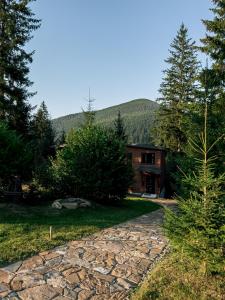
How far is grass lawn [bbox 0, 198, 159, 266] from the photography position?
7.02m

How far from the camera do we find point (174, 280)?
17.4 feet

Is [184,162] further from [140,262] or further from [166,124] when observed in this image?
[166,124]

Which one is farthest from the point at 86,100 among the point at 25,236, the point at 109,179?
the point at 25,236

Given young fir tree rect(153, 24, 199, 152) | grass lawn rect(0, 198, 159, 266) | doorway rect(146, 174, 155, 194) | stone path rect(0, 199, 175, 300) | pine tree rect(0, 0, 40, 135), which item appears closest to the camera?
stone path rect(0, 199, 175, 300)

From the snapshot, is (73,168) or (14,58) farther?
(14,58)

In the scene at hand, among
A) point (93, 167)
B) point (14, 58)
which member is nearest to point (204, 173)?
point (93, 167)

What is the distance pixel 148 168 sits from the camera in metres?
30.0

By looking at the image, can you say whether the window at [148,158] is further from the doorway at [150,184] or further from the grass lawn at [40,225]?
the grass lawn at [40,225]

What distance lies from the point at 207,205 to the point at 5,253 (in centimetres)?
504

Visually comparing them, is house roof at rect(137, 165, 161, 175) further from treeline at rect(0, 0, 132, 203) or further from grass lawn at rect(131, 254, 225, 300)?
grass lawn at rect(131, 254, 225, 300)

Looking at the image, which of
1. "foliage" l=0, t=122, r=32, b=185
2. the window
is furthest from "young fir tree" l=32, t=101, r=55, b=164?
"foliage" l=0, t=122, r=32, b=185

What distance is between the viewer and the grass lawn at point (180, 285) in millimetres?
4672

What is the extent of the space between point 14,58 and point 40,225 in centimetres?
1672

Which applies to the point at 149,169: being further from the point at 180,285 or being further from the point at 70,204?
the point at 180,285
